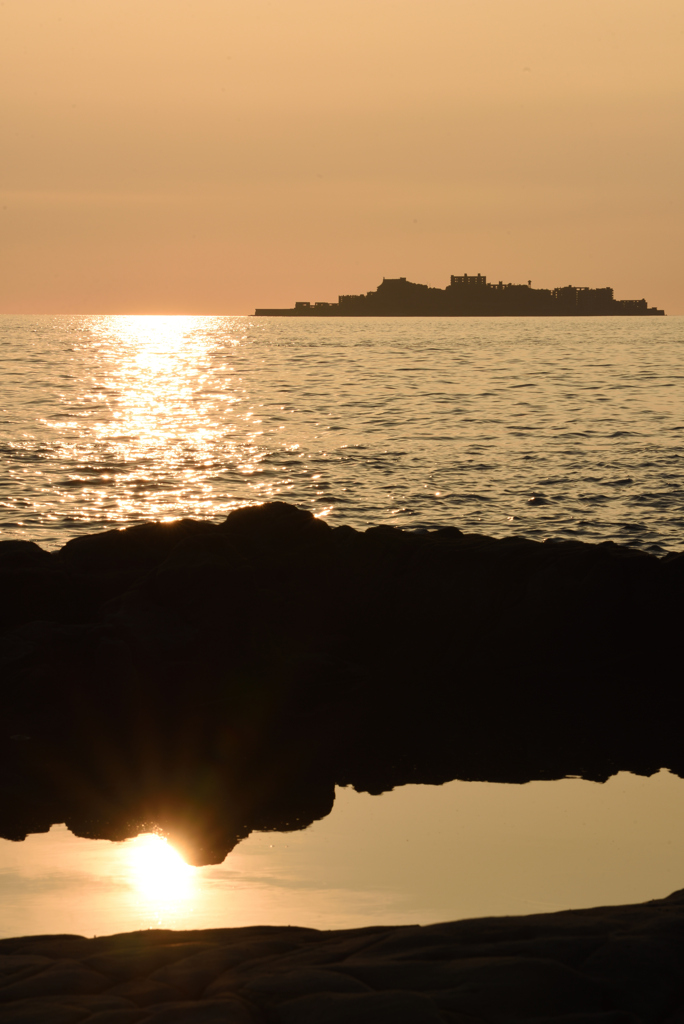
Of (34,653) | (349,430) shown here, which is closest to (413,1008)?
(34,653)

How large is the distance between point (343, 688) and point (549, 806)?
11.5 feet

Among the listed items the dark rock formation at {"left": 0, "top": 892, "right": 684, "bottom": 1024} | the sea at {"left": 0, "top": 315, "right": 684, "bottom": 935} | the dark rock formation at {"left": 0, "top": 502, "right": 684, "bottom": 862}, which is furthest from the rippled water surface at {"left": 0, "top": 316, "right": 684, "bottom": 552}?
the dark rock formation at {"left": 0, "top": 892, "right": 684, "bottom": 1024}

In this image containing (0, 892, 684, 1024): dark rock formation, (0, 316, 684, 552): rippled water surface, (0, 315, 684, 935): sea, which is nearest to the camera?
(0, 892, 684, 1024): dark rock formation

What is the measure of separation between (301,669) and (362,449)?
21.4 meters

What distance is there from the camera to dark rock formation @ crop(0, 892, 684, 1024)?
4.27 metres

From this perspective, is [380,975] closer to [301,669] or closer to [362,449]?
[301,669]

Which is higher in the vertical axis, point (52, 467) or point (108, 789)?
point (52, 467)

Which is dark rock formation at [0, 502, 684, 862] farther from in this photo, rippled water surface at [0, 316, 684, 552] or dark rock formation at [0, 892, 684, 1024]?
rippled water surface at [0, 316, 684, 552]

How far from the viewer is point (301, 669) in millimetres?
10922

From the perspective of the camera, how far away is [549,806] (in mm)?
8062

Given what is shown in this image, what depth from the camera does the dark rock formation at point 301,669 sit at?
8797 mm

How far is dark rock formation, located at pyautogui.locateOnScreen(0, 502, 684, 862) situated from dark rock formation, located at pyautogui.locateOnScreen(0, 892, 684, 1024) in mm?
2121

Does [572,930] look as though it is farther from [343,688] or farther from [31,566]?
[31,566]

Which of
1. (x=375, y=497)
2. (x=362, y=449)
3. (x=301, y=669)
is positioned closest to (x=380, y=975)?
(x=301, y=669)
